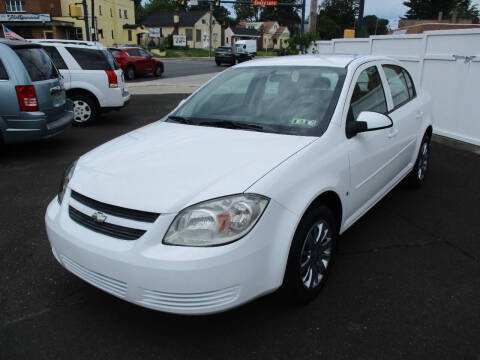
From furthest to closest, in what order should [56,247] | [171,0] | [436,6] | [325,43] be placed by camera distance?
[171,0]
[436,6]
[325,43]
[56,247]

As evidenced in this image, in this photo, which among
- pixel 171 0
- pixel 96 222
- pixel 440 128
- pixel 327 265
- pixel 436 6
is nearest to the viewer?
pixel 96 222

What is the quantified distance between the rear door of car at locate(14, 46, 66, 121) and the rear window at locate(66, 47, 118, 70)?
2279 mm

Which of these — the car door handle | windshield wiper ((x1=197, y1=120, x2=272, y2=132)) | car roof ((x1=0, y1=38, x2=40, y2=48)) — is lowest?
the car door handle

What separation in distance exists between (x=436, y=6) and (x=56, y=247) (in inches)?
3414

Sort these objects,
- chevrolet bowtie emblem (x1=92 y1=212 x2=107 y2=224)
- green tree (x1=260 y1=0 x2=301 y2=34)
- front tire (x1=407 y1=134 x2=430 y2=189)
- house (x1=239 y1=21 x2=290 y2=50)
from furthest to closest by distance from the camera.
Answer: green tree (x1=260 y1=0 x2=301 y2=34) → house (x1=239 y1=21 x2=290 y2=50) → front tire (x1=407 y1=134 x2=430 y2=189) → chevrolet bowtie emblem (x1=92 y1=212 x2=107 y2=224)

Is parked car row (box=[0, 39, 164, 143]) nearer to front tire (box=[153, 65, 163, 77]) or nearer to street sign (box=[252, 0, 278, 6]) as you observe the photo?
front tire (box=[153, 65, 163, 77])

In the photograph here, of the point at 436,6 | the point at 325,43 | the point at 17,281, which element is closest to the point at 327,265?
the point at 17,281

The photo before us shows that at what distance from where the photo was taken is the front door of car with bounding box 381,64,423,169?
13.7 ft

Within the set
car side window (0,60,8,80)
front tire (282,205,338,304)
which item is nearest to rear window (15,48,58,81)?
car side window (0,60,8,80)

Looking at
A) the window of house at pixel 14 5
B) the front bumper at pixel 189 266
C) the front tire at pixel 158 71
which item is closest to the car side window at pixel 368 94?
the front bumper at pixel 189 266

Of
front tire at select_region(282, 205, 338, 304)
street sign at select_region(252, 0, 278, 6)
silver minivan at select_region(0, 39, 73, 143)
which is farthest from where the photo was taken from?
street sign at select_region(252, 0, 278, 6)

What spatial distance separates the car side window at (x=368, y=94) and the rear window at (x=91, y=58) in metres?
6.99

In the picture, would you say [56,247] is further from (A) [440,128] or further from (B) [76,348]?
(A) [440,128]

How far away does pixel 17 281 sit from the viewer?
3148 millimetres
